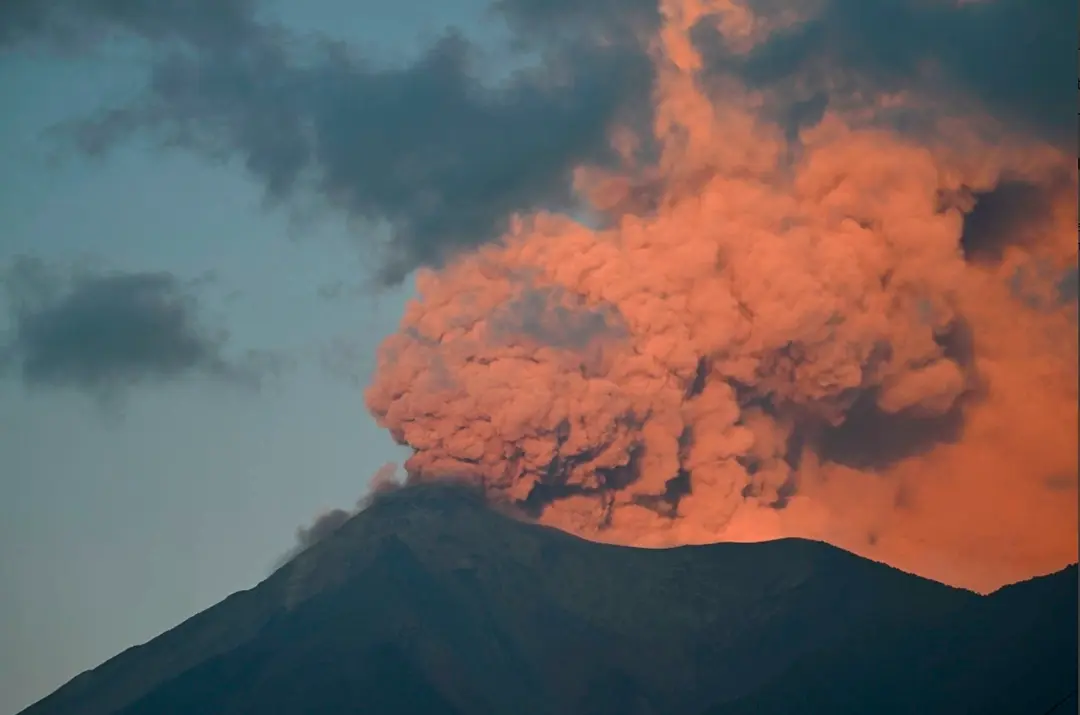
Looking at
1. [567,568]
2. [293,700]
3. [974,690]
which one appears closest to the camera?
[974,690]

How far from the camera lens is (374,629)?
309 ft

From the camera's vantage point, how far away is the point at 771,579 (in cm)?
9681

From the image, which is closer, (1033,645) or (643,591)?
(1033,645)

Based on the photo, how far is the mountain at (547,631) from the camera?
87500mm

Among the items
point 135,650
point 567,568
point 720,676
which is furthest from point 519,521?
point 135,650

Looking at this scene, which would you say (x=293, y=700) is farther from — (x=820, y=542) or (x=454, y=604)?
(x=820, y=542)

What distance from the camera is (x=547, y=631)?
94.4 m

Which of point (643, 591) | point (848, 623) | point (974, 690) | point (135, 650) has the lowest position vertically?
point (974, 690)

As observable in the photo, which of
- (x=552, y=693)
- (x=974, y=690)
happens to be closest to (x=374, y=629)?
(x=552, y=693)

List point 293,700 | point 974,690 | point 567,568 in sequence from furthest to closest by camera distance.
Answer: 1. point 567,568
2. point 293,700
3. point 974,690

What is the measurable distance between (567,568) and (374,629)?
10315 mm

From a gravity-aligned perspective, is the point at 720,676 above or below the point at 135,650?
below

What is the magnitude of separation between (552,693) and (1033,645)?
76.0ft

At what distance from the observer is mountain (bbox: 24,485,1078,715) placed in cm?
8750
